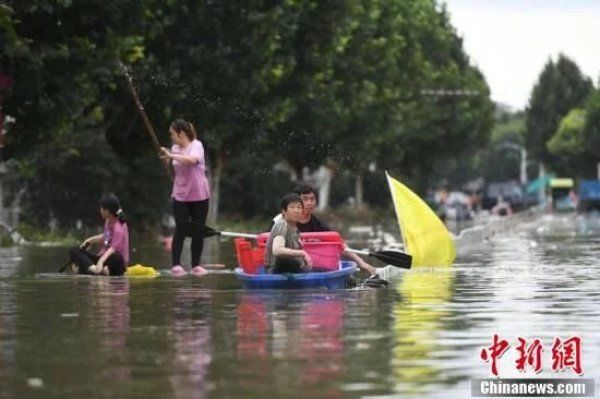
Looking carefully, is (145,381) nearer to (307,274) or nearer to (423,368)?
(423,368)

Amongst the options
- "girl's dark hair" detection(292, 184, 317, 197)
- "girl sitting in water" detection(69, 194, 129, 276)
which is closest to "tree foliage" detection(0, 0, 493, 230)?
"girl sitting in water" detection(69, 194, 129, 276)

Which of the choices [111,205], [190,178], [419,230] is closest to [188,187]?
[190,178]

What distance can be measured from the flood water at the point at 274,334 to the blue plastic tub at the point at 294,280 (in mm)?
195

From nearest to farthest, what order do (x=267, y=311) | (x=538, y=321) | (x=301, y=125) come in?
(x=538, y=321) < (x=267, y=311) < (x=301, y=125)

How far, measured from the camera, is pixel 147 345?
13.2 m

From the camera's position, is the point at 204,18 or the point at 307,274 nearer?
the point at 307,274

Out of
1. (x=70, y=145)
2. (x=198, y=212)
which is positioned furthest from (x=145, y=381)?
(x=70, y=145)

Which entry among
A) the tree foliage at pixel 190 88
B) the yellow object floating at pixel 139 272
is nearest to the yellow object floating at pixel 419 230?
the yellow object floating at pixel 139 272

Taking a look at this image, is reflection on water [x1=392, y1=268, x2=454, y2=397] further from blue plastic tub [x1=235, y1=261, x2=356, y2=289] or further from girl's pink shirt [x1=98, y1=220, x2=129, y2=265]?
girl's pink shirt [x1=98, y1=220, x2=129, y2=265]

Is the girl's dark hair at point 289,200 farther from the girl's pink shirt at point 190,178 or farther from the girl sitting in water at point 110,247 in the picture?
the girl sitting in water at point 110,247

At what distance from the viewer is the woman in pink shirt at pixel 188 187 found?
22.7 meters

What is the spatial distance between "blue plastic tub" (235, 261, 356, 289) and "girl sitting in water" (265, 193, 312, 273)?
0.17m

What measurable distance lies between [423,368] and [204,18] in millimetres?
32950

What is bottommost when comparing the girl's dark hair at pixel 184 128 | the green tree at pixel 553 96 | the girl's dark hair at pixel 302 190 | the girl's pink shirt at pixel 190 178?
the girl's dark hair at pixel 302 190
